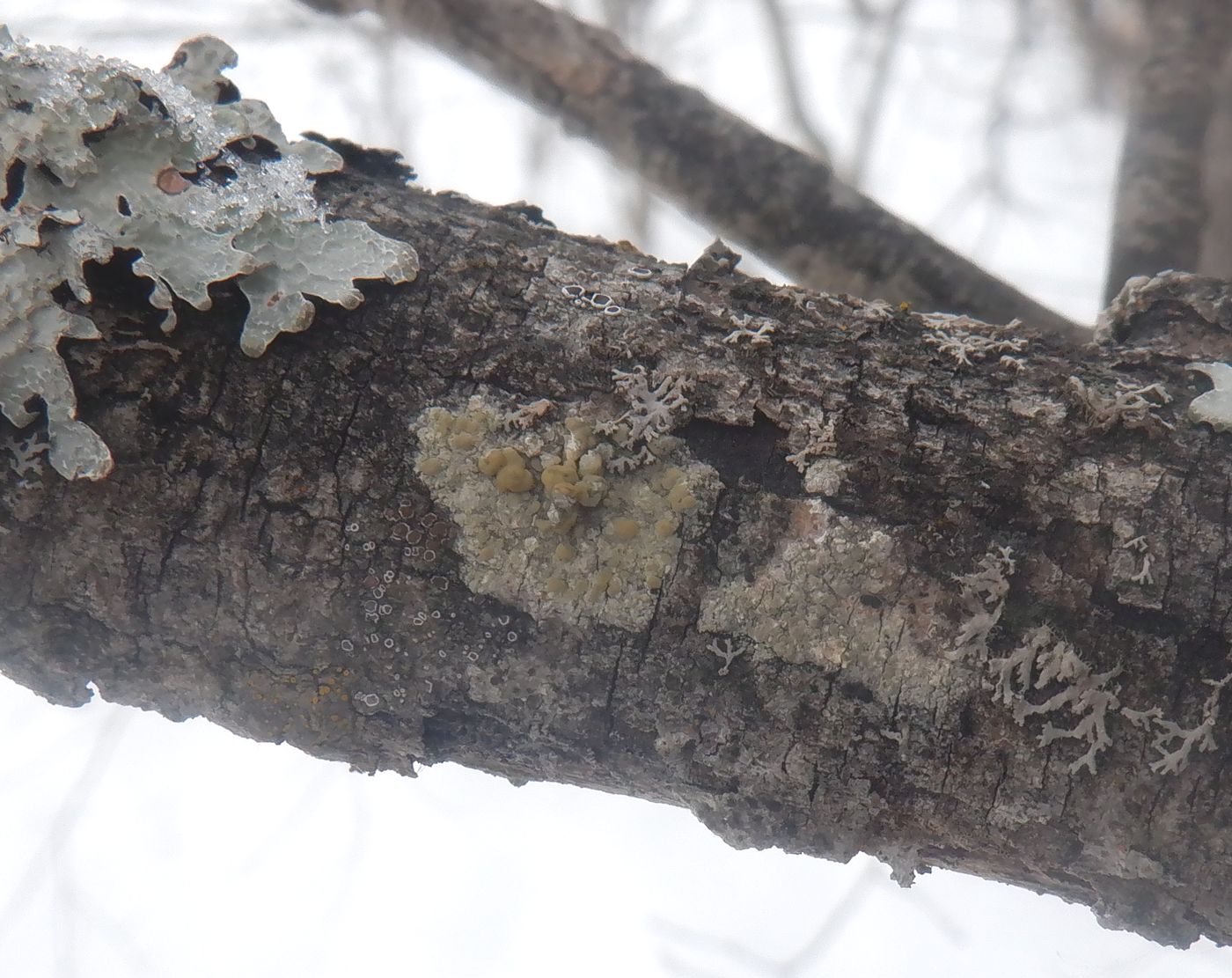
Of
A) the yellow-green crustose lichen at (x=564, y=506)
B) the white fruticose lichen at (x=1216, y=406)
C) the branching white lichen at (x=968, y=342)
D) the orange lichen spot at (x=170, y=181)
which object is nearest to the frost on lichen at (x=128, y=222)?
the orange lichen spot at (x=170, y=181)

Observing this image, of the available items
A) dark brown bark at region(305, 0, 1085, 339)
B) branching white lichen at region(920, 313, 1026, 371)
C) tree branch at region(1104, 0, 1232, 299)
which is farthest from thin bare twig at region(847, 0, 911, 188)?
branching white lichen at region(920, 313, 1026, 371)

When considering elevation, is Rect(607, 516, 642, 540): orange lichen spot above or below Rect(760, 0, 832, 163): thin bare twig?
below

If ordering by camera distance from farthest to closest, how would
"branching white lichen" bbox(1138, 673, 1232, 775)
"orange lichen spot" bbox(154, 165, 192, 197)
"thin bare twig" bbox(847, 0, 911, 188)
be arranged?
"thin bare twig" bbox(847, 0, 911, 188) → "orange lichen spot" bbox(154, 165, 192, 197) → "branching white lichen" bbox(1138, 673, 1232, 775)

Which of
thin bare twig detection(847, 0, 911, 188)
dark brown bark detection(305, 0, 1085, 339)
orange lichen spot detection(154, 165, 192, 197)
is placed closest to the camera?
orange lichen spot detection(154, 165, 192, 197)

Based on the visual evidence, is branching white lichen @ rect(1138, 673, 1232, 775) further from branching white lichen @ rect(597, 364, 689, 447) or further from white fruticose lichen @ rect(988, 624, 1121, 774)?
branching white lichen @ rect(597, 364, 689, 447)

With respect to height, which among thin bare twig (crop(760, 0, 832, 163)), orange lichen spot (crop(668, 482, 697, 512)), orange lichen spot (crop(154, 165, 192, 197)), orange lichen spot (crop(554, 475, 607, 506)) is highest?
thin bare twig (crop(760, 0, 832, 163))

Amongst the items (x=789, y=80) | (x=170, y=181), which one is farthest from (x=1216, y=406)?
(x=789, y=80)

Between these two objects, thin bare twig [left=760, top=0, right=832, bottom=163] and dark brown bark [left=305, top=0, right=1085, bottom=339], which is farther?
thin bare twig [left=760, top=0, right=832, bottom=163]
